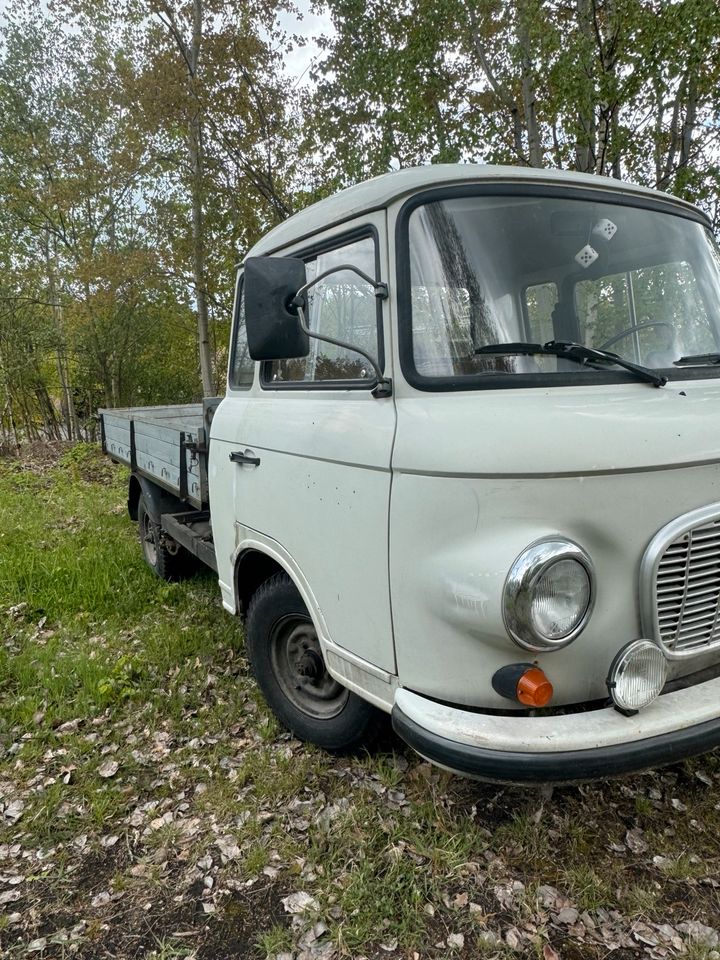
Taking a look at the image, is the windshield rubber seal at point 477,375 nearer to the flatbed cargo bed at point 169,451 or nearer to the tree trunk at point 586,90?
the flatbed cargo bed at point 169,451

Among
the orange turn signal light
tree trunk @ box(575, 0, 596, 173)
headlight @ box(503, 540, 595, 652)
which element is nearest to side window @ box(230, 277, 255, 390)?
headlight @ box(503, 540, 595, 652)

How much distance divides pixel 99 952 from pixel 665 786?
2334 millimetres

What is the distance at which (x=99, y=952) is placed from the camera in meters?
2.05

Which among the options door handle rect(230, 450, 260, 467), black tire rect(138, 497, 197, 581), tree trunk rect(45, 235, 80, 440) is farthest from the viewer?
tree trunk rect(45, 235, 80, 440)

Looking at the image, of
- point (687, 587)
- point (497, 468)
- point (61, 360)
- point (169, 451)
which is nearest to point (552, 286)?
point (497, 468)

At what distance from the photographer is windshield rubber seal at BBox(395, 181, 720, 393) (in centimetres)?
204

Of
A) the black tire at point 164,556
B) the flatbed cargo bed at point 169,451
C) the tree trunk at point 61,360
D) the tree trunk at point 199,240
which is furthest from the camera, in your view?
the tree trunk at point 61,360

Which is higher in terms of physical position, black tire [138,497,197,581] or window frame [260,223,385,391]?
window frame [260,223,385,391]

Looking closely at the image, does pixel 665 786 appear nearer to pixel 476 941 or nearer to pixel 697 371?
pixel 476 941

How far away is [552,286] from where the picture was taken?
2385mm

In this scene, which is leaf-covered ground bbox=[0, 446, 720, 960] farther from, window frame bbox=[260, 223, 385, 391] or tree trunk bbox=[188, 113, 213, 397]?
tree trunk bbox=[188, 113, 213, 397]

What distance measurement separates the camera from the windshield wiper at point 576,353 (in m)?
2.09

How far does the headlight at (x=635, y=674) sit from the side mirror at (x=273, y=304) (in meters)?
1.54

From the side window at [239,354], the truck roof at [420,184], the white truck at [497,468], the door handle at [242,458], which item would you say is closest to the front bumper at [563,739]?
the white truck at [497,468]
